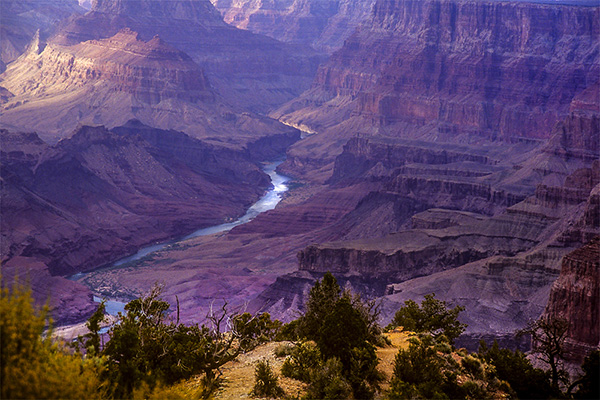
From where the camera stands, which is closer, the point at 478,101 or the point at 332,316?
the point at 332,316

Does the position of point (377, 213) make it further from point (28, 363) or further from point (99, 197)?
point (28, 363)

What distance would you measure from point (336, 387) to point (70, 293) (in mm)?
71509

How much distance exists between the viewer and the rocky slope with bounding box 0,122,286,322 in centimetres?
11436

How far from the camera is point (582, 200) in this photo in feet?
342

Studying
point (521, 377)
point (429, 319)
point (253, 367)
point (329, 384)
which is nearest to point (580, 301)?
point (429, 319)

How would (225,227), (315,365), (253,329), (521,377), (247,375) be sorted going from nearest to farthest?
(315,365) < (247,375) < (521,377) < (253,329) < (225,227)

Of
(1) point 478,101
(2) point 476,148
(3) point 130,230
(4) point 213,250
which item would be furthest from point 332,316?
(1) point 478,101

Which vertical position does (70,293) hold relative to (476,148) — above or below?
below

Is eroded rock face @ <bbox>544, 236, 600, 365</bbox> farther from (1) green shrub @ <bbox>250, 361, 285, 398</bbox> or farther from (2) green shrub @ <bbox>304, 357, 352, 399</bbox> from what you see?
(1) green shrub @ <bbox>250, 361, 285, 398</bbox>

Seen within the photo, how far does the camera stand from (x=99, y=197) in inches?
5773

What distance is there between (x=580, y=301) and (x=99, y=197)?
105 metres

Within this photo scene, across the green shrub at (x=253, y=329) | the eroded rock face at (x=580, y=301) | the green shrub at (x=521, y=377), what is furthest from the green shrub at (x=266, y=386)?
the eroded rock face at (x=580, y=301)

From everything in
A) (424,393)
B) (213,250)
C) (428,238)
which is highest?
(424,393)

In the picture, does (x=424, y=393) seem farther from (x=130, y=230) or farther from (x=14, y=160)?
(x=14, y=160)
